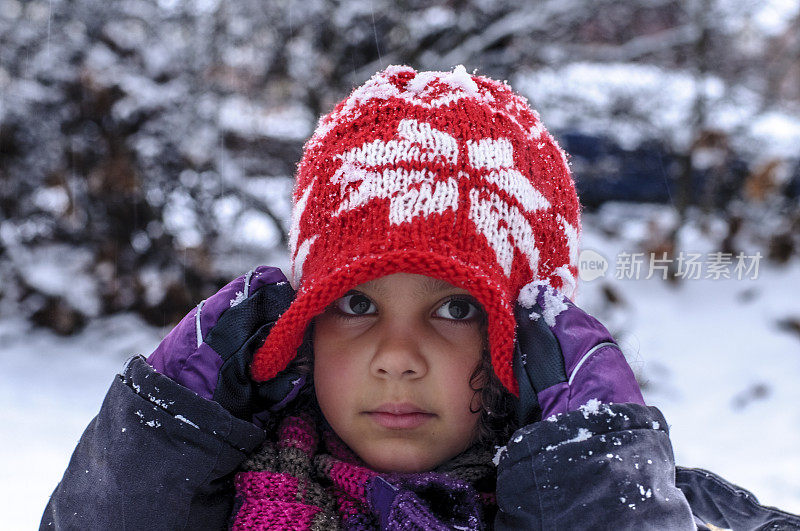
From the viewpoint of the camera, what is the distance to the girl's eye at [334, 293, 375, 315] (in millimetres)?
1315

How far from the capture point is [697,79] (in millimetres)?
3959

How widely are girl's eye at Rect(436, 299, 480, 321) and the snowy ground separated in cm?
112

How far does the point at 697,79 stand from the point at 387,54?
1.69 metres

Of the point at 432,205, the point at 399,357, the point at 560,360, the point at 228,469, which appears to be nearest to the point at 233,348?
the point at 228,469

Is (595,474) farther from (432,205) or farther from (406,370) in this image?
(432,205)

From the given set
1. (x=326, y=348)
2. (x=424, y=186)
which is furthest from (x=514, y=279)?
(x=326, y=348)

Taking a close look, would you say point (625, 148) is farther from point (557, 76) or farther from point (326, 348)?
point (326, 348)

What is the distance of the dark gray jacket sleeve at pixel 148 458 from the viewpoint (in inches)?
48.4

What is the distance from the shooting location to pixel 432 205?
1.21 m

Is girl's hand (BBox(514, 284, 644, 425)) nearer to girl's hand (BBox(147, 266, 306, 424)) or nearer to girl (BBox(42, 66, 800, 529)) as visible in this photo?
girl (BBox(42, 66, 800, 529))

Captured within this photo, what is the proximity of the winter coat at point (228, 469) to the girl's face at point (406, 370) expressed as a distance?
149 millimetres

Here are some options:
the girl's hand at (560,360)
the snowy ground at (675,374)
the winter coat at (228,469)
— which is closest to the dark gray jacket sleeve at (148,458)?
the winter coat at (228,469)

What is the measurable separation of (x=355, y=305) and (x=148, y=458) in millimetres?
431

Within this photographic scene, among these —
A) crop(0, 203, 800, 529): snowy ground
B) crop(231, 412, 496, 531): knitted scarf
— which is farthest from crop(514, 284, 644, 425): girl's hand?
crop(0, 203, 800, 529): snowy ground
